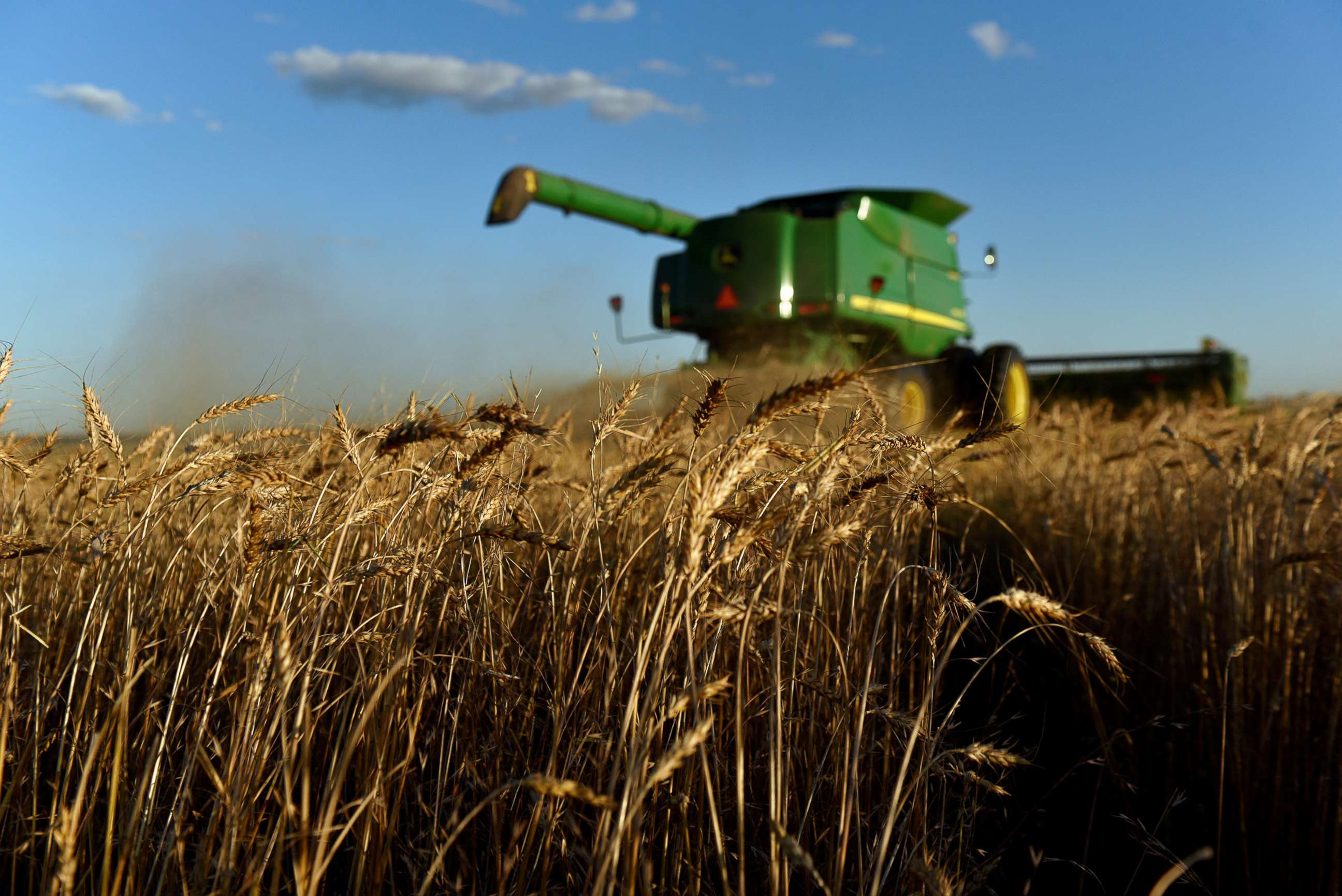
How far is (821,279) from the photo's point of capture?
8.13 m

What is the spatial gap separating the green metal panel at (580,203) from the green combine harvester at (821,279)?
1 centimetres

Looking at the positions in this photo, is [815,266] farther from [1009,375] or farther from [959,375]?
[1009,375]

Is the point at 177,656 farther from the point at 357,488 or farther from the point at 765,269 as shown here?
the point at 765,269

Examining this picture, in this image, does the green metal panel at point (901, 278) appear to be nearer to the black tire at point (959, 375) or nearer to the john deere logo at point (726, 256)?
the black tire at point (959, 375)

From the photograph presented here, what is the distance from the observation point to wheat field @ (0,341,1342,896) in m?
1.31

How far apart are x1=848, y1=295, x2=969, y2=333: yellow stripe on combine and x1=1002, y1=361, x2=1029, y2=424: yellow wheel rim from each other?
2.55 feet

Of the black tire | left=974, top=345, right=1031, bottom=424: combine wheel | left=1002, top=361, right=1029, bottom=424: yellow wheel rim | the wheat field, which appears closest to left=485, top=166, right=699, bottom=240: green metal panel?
the black tire

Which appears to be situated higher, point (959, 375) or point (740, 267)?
point (740, 267)

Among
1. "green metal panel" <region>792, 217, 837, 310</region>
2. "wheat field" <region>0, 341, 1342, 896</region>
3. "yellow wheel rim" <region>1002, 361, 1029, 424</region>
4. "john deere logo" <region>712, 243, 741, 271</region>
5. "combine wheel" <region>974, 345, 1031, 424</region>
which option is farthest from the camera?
"yellow wheel rim" <region>1002, 361, 1029, 424</region>

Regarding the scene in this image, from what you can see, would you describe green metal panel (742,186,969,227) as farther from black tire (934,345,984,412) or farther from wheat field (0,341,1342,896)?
wheat field (0,341,1342,896)

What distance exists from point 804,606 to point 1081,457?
312cm

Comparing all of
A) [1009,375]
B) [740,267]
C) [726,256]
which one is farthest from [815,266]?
[1009,375]

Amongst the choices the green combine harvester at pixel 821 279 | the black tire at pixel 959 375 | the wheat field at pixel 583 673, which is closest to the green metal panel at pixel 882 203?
the green combine harvester at pixel 821 279

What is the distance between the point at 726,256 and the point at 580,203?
1.44 m
